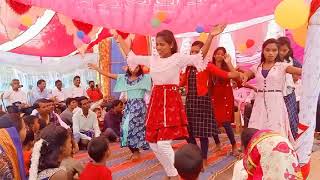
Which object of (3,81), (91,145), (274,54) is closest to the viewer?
(91,145)

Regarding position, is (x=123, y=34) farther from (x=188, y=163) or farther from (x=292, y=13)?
(x=188, y=163)

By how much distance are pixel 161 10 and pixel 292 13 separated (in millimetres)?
1550

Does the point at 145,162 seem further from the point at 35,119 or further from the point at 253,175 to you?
the point at 253,175

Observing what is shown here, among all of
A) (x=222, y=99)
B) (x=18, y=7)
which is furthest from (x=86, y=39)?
(x=222, y=99)

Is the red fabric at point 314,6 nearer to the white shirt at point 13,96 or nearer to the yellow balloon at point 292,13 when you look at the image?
the yellow balloon at point 292,13

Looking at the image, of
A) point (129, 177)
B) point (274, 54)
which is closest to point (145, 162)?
point (129, 177)

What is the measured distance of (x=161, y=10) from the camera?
452cm

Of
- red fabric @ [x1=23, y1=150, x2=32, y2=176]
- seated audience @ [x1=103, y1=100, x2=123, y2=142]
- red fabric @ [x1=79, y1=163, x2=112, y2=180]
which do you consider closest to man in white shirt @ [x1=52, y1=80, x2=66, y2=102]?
seated audience @ [x1=103, y1=100, x2=123, y2=142]

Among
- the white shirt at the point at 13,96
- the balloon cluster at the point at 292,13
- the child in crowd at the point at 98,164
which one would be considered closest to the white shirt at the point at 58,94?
the white shirt at the point at 13,96

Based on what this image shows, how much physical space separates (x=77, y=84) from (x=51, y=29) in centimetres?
307

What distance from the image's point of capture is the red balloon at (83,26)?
17.6 ft

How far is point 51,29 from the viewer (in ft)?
24.8

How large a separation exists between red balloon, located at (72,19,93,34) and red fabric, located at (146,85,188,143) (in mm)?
1713

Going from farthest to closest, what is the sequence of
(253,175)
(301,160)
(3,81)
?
1. (3,81)
2. (301,160)
3. (253,175)
